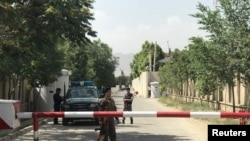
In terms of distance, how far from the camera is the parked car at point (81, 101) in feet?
83.0

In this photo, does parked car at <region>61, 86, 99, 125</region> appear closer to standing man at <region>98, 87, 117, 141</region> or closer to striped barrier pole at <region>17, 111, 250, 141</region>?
standing man at <region>98, 87, 117, 141</region>

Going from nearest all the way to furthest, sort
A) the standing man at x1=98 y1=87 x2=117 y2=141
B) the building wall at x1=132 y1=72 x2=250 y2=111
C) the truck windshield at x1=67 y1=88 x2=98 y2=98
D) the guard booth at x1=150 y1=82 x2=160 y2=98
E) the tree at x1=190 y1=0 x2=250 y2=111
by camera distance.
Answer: the standing man at x1=98 y1=87 x2=117 y2=141 < the tree at x1=190 y1=0 x2=250 y2=111 < the truck windshield at x1=67 y1=88 x2=98 y2=98 < the building wall at x1=132 y1=72 x2=250 y2=111 < the guard booth at x1=150 y1=82 x2=160 y2=98

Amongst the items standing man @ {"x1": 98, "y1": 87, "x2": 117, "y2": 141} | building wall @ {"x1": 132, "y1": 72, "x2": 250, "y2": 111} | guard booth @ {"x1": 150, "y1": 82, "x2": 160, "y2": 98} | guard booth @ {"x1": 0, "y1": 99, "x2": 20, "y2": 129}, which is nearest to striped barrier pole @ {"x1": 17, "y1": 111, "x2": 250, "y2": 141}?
guard booth @ {"x1": 0, "y1": 99, "x2": 20, "y2": 129}

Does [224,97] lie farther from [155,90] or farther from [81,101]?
[155,90]

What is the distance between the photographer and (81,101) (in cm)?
2553

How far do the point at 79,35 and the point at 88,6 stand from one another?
49.9 inches

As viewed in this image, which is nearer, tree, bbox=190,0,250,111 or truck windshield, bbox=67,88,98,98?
tree, bbox=190,0,250,111

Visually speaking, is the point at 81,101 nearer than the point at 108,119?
No

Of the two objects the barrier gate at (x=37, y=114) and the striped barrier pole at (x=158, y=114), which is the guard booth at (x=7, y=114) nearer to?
the barrier gate at (x=37, y=114)

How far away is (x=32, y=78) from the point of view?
28.9 m

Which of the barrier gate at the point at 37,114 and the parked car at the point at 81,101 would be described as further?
the parked car at the point at 81,101

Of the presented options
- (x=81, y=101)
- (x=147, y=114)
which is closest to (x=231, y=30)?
(x=81, y=101)

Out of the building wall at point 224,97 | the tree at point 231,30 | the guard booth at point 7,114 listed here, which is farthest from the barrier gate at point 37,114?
the building wall at point 224,97

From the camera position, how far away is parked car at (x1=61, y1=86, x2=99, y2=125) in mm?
25312
